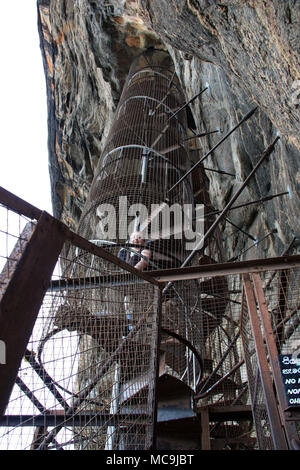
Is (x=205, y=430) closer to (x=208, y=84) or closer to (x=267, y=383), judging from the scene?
(x=267, y=383)

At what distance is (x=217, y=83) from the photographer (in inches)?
278

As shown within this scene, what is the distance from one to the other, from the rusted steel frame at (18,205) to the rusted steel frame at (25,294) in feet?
0.12

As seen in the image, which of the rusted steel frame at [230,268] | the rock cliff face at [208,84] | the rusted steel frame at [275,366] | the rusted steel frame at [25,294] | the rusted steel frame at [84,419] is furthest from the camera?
the rusted steel frame at [230,268]

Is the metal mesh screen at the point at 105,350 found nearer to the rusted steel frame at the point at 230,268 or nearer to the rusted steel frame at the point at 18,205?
the rusted steel frame at the point at 230,268

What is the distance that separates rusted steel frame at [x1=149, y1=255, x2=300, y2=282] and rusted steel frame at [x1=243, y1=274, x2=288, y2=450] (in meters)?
0.13

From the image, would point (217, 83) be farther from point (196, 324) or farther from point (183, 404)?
point (183, 404)

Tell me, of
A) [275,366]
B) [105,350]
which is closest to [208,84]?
[105,350]

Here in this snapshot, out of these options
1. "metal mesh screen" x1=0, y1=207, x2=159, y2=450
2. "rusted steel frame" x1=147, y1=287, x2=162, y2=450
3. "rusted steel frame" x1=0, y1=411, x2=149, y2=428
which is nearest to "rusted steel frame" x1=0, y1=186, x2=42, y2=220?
"metal mesh screen" x1=0, y1=207, x2=159, y2=450

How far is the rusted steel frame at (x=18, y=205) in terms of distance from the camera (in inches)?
61.2

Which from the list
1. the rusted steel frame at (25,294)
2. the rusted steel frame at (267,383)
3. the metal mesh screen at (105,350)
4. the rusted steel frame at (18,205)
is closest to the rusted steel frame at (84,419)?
the metal mesh screen at (105,350)

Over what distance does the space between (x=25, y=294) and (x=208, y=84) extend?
7.27m

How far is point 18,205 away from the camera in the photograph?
5.35ft

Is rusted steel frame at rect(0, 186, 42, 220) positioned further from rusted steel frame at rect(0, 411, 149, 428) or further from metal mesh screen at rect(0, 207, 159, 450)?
rusted steel frame at rect(0, 411, 149, 428)

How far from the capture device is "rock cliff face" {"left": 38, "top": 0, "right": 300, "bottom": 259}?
2.68 metres
